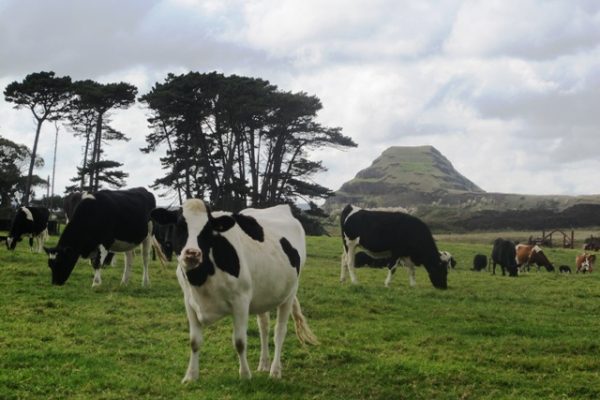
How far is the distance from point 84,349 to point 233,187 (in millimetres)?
35933

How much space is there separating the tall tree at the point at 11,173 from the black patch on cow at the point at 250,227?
2160 inches

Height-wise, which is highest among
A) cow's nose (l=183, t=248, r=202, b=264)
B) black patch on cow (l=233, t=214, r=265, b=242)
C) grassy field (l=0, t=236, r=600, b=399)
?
black patch on cow (l=233, t=214, r=265, b=242)

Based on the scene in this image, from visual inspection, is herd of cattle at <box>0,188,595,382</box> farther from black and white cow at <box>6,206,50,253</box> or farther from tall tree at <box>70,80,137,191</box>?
tall tree at <box>70,80,137,191</box>

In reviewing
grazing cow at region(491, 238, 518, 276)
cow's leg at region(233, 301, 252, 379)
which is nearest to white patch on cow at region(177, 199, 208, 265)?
A: cow's leg at region(233, 301, 252, 379)

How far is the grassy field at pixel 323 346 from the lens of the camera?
311 inches

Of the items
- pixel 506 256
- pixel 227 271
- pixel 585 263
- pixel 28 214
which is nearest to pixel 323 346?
pixel 227 271

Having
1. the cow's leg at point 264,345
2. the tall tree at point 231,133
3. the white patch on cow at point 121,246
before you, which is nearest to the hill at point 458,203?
the tall tree at point 231,133

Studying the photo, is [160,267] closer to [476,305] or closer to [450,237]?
[476,305]

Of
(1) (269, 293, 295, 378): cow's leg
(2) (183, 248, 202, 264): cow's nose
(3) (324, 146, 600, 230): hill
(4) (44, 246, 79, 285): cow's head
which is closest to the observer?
(2) (183, 248, 202, 264): cow's nose

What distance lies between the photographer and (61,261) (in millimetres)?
15172

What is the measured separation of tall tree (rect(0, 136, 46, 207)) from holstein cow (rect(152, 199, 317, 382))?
54944 millimetres

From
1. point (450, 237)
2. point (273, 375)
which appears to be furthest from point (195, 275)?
point (450, 237)

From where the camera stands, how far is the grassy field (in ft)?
25.9

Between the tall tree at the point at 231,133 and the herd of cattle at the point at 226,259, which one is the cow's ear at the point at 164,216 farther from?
the tall tree at the point at 231,133
